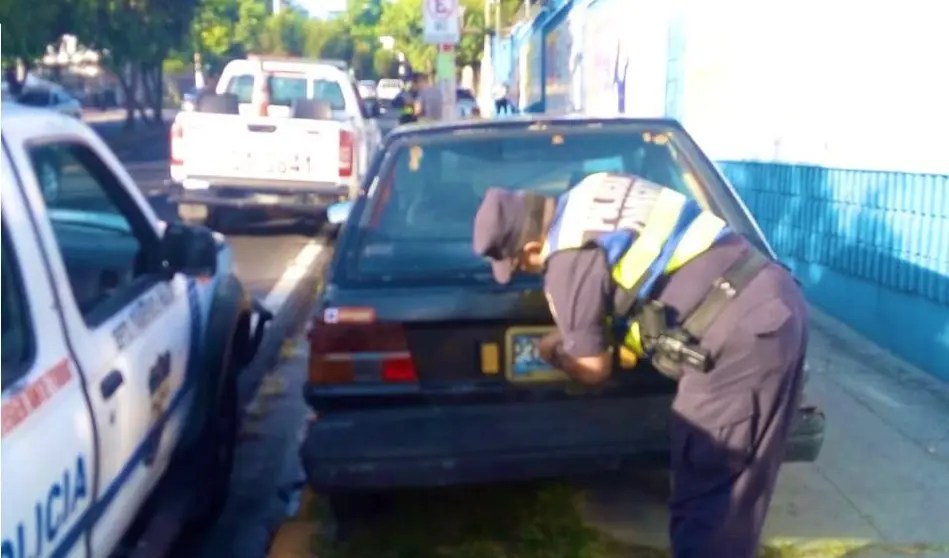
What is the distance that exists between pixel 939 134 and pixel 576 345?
4.42m

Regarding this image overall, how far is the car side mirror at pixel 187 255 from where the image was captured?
4.34 metres

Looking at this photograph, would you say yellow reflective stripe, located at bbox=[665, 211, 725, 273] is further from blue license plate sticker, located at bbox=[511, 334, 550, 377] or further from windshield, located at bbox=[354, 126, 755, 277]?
windshield, located at bbox=[354, 126, 755, 277]

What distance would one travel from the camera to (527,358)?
4.40 metres

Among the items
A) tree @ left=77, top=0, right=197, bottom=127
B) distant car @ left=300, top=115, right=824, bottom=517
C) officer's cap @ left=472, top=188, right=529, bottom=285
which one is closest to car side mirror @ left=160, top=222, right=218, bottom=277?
distant car @ left=300, top=115, right=824, bottom=517

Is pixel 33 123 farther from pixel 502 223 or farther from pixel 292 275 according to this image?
pixel 292 275

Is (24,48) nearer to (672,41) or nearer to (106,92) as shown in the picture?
(672,41)

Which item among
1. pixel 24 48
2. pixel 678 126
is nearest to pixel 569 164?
pixel 678 126

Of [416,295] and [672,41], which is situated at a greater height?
[672,41]

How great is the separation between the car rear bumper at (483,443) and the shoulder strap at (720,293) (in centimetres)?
99

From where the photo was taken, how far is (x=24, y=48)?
26141mm

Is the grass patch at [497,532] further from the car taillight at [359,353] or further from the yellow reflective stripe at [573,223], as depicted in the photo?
the yellow reflective stripe at [573,223]

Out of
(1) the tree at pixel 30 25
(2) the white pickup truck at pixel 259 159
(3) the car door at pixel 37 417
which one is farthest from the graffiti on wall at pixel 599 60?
(3) the car door at pixel 37 417

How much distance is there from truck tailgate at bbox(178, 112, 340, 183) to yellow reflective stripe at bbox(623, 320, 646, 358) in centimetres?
969

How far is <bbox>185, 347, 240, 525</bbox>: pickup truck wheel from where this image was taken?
480 centimetres
